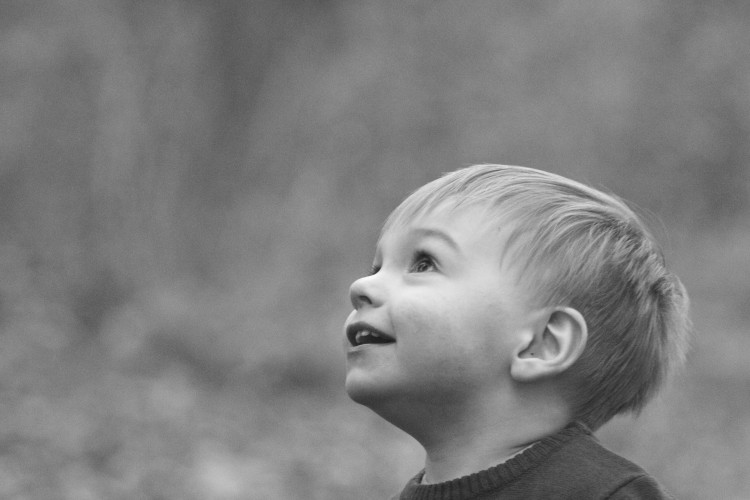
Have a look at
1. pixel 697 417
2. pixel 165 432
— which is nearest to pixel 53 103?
pixel 165 432

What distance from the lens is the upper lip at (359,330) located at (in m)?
2.10

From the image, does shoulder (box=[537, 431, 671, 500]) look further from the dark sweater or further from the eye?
the eye

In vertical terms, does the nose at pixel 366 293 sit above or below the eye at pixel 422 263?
below

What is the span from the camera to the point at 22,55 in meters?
6.77

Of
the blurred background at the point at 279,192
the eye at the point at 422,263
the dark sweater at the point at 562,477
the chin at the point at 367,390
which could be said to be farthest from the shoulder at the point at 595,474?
the blurred background at the point at 279,192

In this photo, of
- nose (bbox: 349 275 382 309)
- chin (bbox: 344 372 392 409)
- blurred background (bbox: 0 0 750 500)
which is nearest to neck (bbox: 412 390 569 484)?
chin (bbox: 344 372 392 409)

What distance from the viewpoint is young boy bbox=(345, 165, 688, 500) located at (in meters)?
2.06

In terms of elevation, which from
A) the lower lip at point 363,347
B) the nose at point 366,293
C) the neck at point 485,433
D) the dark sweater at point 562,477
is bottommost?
the dark sweater at point 562,477

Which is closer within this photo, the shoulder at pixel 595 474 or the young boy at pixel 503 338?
the shoulder at pixel 595 474

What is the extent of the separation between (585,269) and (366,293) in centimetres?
42

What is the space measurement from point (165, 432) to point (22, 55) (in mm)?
2708

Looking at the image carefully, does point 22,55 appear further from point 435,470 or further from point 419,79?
point 435,470

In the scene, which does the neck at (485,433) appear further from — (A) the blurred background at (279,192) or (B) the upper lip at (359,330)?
(A) the blurred background at (279,192)

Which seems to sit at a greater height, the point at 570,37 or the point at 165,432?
the point at 570,37
